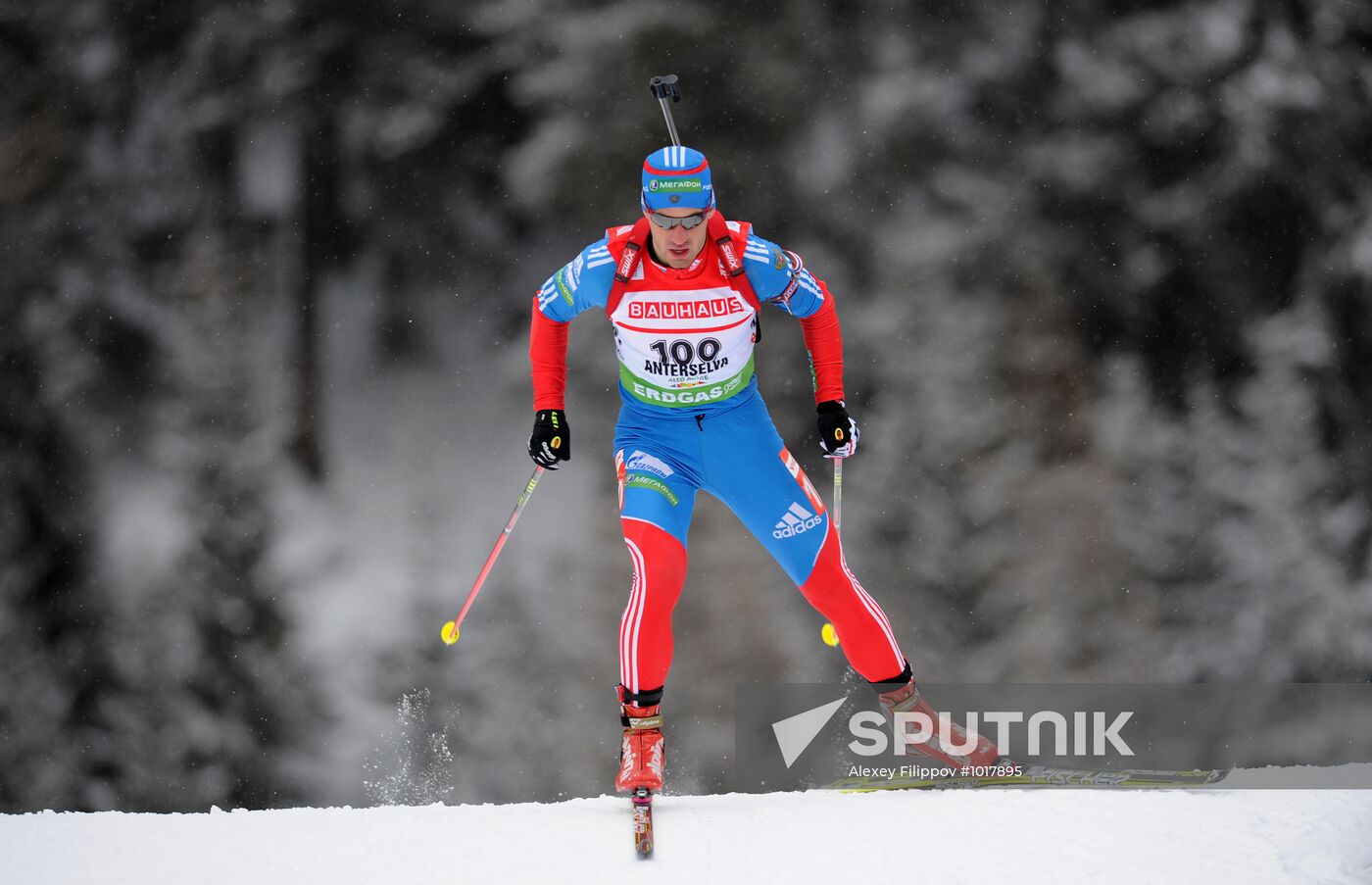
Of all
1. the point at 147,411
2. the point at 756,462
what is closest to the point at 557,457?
the point at 756,462

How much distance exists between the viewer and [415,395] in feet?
24.1

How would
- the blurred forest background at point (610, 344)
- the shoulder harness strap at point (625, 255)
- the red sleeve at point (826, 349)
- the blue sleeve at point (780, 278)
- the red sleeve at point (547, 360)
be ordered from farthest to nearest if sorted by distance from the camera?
the blurred forest background at point (610, 344) → the red sleeve at point (826, 349) → the red sleeve at point (547, 360) → the blue sleeve at point (780, 278) → the shoulder harness strap at point (625, 255)

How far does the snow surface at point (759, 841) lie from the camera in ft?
11.6

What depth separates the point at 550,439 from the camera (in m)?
4.21

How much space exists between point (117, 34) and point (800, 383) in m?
5.11

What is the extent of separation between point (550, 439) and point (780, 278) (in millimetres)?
1076

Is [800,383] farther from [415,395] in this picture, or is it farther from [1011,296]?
[415,395]

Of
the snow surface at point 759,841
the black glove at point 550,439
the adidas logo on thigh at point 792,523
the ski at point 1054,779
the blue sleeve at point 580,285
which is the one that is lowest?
the snow surface at point 759,841

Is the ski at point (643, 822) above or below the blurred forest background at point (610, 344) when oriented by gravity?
below

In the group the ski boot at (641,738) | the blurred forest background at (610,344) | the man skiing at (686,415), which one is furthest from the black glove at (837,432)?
Answer: the blurred forest background at (610,344)

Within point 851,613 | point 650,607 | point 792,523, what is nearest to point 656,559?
point 650,607

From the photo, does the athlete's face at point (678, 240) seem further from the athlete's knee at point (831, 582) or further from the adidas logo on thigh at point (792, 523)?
the athlete's knee at point (831, 582)

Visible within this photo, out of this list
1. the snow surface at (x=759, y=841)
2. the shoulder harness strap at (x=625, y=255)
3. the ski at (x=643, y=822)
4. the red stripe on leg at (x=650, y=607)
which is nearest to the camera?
the snow surface at (x=759, y=841)

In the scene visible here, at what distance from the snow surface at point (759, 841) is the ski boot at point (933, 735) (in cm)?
23
